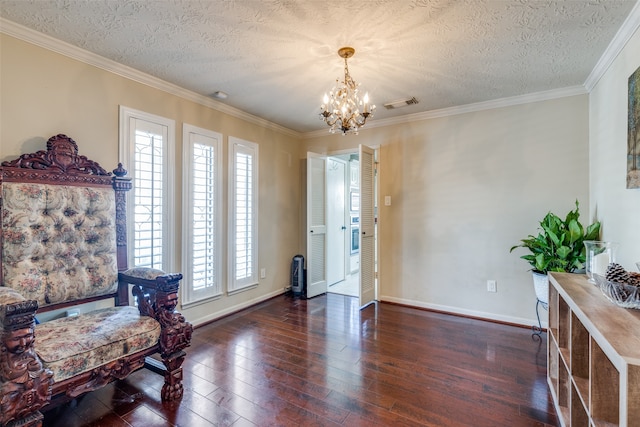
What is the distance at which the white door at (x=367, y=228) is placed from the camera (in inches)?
144

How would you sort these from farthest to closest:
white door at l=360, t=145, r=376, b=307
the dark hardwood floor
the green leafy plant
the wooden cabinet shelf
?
white door at l=360, t=145, r=376, b=307 < the green leafy plant < the dark hardwood floor < the wooden cabinet shelf

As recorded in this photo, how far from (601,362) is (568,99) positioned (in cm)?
283

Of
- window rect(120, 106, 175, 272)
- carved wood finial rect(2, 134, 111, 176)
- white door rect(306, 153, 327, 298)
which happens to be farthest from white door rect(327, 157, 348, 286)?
carved wood finial rect(2, 134, 111, 176)

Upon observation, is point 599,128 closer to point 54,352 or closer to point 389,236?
point 389,236

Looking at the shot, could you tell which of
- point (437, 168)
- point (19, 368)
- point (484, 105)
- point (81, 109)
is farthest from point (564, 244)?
point (81, 109)

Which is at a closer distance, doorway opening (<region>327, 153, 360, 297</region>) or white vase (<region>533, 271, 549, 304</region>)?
white vase (<region>533, 271, 549, 304</region>)

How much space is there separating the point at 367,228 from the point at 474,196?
51.0 inches

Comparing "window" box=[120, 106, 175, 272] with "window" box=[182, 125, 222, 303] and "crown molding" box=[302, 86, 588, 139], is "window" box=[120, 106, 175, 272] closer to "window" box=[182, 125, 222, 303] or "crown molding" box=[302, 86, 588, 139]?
"window" box=[182, 125, 222, 303]

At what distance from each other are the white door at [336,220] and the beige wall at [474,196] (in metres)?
0.88

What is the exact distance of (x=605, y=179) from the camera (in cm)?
239

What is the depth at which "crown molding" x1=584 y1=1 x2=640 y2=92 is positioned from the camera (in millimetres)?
1777

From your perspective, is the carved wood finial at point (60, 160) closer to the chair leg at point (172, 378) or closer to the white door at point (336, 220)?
the chair leg at point (172, 378)

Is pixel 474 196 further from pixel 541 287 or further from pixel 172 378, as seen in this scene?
pixel 172 378

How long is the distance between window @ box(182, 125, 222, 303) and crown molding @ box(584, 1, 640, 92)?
3420 millimetres
